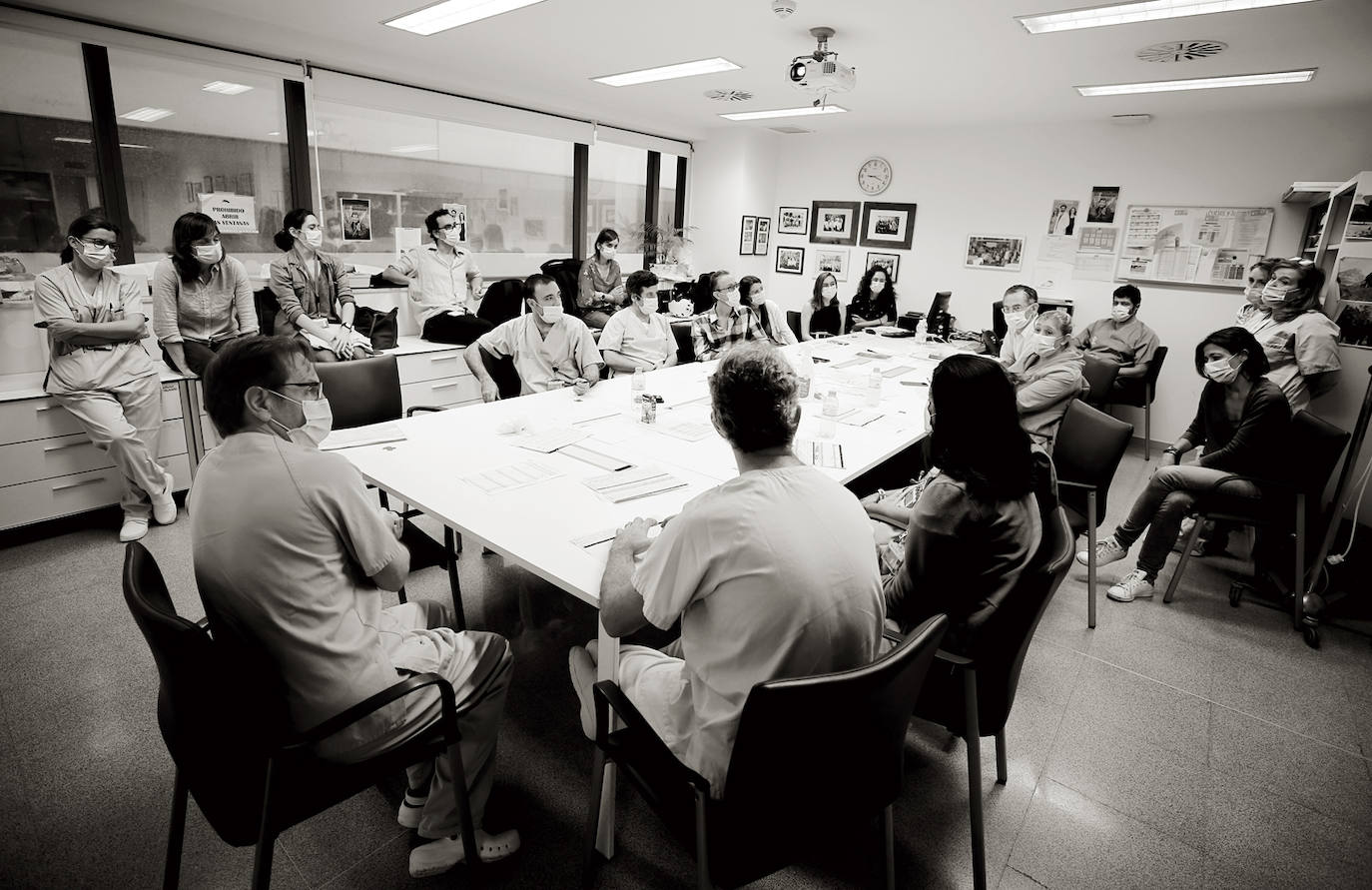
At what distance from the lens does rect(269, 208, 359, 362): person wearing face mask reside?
169 inches

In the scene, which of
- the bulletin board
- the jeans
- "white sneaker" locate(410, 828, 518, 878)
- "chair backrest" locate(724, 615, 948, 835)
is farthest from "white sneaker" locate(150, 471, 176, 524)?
the bulletin board

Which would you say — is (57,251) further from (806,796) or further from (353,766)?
(806,796)

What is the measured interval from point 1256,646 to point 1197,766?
44.0 inches

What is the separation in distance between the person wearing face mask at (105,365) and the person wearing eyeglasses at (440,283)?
2.09 meters

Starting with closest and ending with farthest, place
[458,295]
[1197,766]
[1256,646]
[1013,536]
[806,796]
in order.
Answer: [806,796], [1013,536], [1197,766], [1256,646], [458,295]

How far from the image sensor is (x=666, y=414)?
10.4 ft

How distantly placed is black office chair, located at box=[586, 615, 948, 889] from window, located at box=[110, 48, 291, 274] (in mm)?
4916

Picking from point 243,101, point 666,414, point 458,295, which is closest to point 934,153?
point 458,295

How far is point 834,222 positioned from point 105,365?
695cm

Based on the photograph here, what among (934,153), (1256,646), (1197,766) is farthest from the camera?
(934,153)

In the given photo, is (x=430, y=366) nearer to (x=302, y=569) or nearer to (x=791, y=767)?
(x=302, y=569)

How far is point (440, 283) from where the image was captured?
5645 mm

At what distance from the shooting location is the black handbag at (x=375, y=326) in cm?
503

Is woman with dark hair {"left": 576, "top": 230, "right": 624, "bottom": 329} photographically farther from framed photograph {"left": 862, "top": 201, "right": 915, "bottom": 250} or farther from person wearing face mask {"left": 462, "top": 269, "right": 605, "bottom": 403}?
framed photograph {"left": 862, "top": 201, "right": 915, "bottom": 250}
